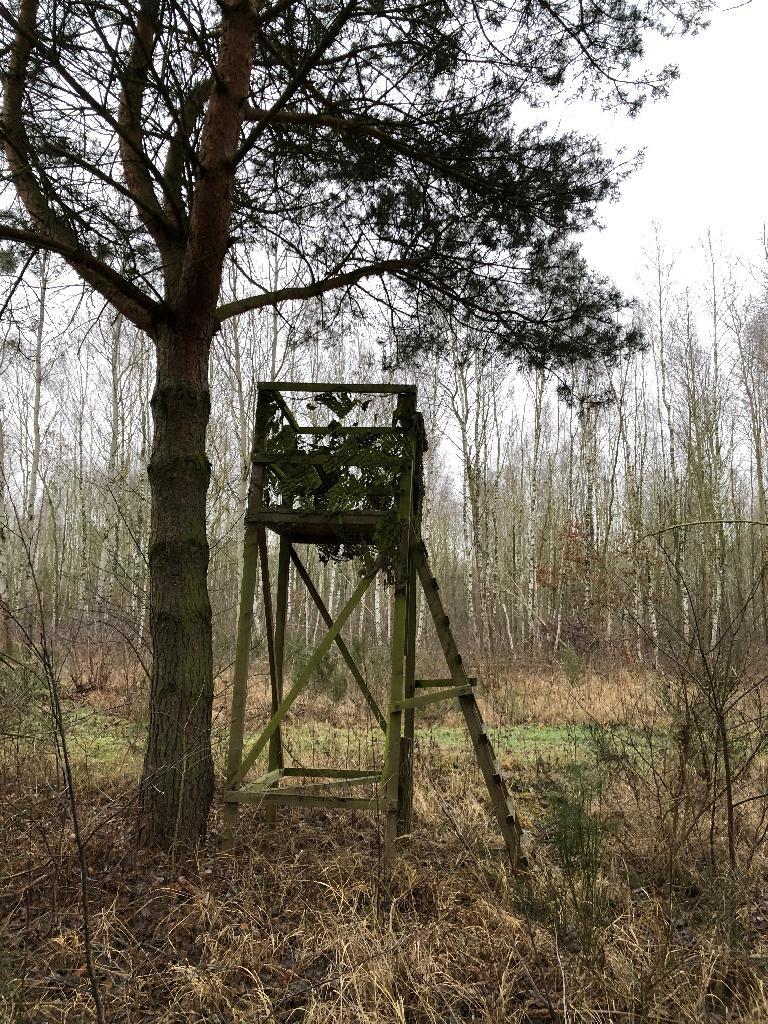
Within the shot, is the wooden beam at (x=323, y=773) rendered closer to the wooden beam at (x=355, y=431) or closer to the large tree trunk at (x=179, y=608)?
the large tree trunk at (x=179, y=608)

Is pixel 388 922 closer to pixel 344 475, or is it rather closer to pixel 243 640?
pixel 243 640

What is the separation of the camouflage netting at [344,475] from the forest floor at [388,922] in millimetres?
1785

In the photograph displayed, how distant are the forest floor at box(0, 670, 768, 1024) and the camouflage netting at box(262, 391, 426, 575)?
1.78m

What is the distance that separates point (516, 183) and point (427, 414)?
1498 centimetres

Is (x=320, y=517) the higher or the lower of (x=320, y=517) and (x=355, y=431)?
the lower

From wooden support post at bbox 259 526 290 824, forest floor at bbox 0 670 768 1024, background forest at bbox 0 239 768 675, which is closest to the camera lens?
forest floor at bbox 0 670 768 1024

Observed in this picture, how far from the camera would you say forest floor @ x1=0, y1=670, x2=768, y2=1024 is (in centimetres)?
313

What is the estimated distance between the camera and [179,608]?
15.5 ft

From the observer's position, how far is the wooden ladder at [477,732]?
4.67 metres

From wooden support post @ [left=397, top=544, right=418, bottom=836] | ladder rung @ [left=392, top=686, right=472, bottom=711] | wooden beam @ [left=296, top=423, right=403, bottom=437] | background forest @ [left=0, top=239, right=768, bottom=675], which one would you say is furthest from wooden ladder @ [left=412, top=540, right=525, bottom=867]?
background forest @ [left=0, top=239, right=768, bottom=675]

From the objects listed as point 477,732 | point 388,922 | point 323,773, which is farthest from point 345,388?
point 388,922

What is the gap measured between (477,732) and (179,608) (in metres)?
2.13

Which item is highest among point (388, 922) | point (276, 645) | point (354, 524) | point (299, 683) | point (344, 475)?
point (344, 475)

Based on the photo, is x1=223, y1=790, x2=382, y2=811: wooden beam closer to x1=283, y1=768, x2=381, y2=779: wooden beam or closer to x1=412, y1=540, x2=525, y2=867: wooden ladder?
x1=283, y1=768, x2=381, y2=779: wooden beam
